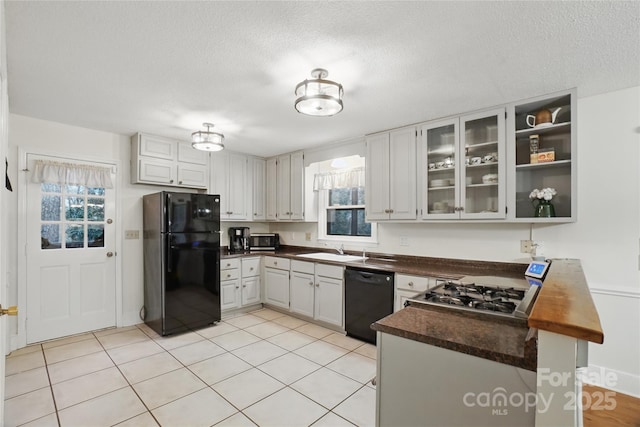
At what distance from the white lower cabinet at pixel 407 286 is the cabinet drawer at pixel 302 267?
1.18 meters

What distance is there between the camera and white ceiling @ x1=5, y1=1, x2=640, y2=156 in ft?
5.19

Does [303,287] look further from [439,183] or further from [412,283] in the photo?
[439,183]

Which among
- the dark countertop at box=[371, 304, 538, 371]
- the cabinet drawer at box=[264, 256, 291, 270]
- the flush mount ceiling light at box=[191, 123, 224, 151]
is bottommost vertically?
→ the cabinet drawer at box=[264, 256, 291, 270]

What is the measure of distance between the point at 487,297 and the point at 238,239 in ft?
12.2

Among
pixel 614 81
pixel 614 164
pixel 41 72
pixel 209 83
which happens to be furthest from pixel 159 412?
pixel 614 81

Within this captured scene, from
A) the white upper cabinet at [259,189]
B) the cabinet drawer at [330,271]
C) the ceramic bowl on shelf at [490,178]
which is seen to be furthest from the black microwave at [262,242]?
the ceramic bowl on shelf at [490,178]

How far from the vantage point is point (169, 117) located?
3.12 meters

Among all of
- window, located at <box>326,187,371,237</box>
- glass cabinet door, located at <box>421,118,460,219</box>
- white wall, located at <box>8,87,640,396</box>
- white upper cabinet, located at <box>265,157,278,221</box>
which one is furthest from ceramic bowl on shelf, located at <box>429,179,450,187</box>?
white upper cabinet, located at <box>265,157,278,221</box>

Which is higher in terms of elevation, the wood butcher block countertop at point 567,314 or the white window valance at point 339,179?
the white window valance at point 339,179

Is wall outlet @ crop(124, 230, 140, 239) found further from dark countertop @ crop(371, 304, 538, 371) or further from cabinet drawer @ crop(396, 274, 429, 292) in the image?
dark countertop @ crop(371, 304, 538, 371)

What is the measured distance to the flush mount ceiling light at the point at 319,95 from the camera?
6.84 ft

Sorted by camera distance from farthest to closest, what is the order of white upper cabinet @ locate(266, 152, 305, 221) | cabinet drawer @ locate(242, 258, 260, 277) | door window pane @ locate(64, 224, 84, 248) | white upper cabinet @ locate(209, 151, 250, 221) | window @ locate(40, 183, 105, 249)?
white upper cabinet @ locate(266, 152, 305, 221), white upper cabinet @ locate(209, 151, 250, 221), cabinet drawer @ locate(242, 258, 260, 277), door window pane @ locate(64, 224, 84, 248), window @ locate(40, 183, 105, 249)

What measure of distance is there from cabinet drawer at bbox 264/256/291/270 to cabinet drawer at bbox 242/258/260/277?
0.43 ft

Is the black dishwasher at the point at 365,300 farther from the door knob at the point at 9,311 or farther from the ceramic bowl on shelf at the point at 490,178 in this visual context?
the door knob at the point at 9,311
